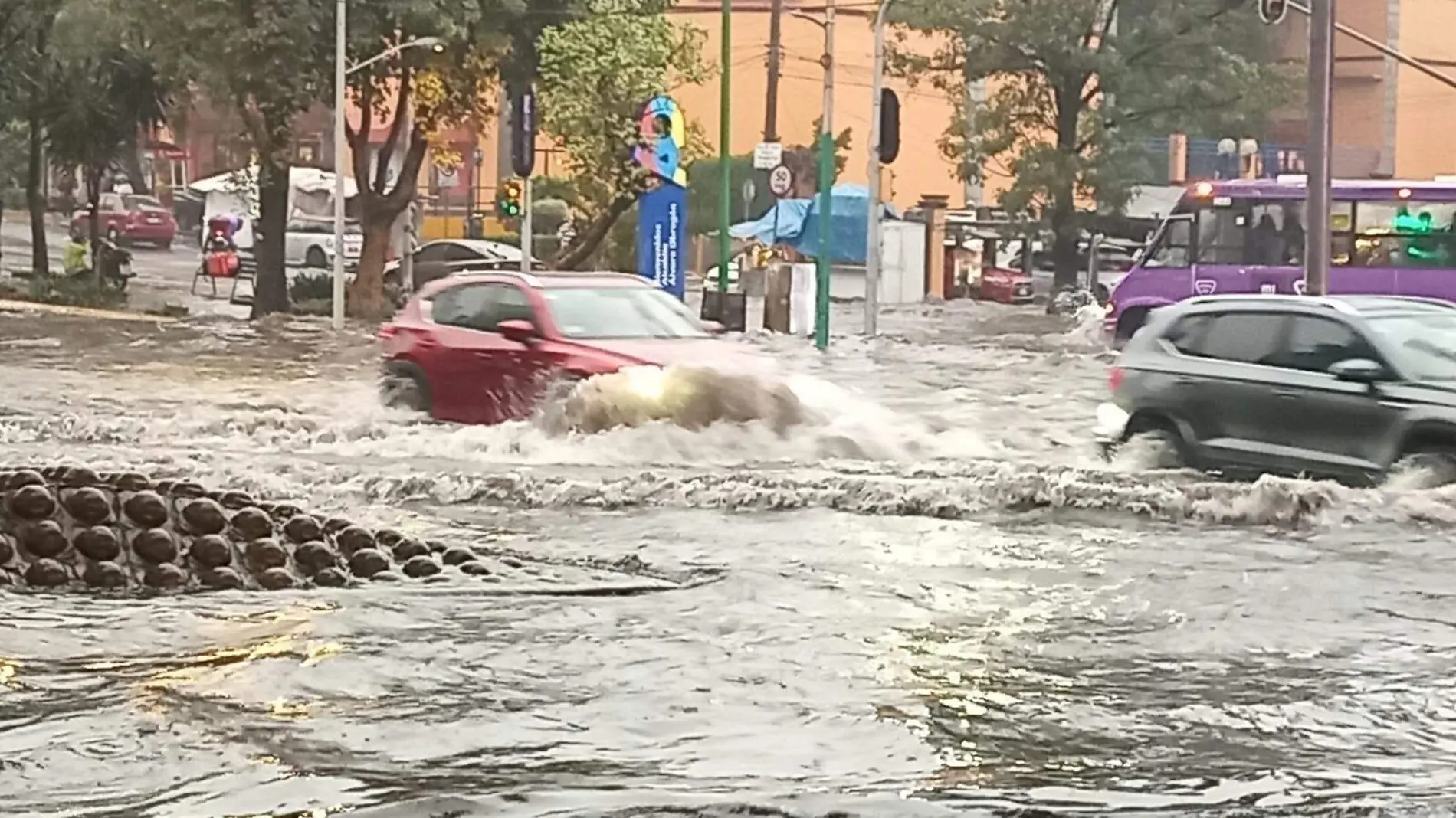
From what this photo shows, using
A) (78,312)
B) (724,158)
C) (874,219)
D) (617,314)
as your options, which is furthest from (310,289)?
(617,314)

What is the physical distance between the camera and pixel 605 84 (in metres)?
37.5

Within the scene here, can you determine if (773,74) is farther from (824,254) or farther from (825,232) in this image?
(824,254)

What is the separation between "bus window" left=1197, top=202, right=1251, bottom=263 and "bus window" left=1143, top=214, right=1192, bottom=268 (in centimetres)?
18

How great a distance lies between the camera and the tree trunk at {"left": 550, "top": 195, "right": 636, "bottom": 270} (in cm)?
3891

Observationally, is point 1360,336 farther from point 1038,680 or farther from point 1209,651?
point 1038,680

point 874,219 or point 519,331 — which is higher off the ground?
point 874,219

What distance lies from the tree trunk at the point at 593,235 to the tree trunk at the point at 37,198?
11.7 meters

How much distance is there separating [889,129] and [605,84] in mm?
8930

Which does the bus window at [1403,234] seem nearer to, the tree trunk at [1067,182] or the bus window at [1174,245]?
the bus window at [1174,245]

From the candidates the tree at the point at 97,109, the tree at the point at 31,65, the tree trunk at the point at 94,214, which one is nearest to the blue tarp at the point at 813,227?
the tree at the point at 97,109

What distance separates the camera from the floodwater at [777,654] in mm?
5781

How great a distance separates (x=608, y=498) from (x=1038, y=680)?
19.3 feet

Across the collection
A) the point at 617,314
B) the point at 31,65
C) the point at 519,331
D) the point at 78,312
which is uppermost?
the point at 31,65

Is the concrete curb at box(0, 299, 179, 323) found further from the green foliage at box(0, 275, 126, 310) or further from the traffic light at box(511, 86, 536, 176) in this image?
the traffic light at box(511, 86, 536, 176)
